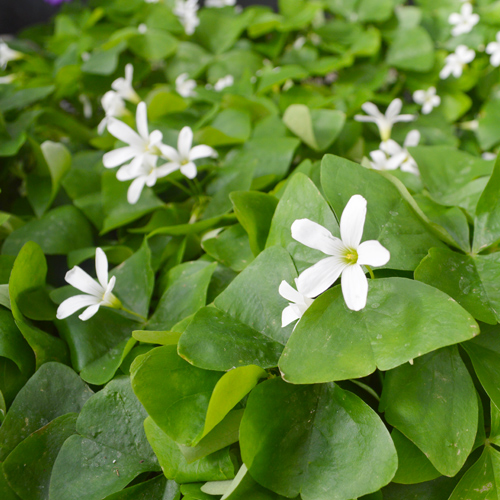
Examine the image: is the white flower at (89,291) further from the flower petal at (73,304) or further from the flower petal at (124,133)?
the flower petal at (124,133)

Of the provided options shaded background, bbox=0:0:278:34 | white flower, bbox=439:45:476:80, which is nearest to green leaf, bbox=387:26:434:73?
white flower, bbox=439:45:476:80

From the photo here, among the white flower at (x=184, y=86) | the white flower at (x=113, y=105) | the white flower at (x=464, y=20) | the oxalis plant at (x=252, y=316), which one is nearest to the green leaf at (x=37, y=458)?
the oxalis plant at (x=252, y=316)

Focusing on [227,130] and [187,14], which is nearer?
[227,130]

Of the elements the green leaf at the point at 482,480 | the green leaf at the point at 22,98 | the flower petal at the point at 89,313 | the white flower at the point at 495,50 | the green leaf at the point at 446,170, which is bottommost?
the green leaf at the point at 482,480

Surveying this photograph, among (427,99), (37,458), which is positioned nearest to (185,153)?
(37,458)

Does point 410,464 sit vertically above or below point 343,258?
below

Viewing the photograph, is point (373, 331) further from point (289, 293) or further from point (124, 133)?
point (124, 133)

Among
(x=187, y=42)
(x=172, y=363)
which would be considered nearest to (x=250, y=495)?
(x=172, y=363)
